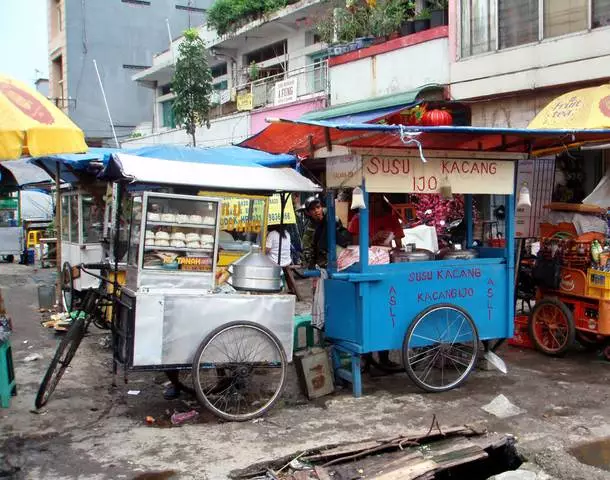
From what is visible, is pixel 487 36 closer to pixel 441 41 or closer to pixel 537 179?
pixel 441 41

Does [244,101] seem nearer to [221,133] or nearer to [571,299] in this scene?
[221,133]

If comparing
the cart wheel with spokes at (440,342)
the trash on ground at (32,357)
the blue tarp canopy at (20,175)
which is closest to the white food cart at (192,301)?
the cart wheel with spokes at (440,342)

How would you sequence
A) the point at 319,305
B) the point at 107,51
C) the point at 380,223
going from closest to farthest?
the point at 319,305 → the point at 380,223 → the point at 107,51

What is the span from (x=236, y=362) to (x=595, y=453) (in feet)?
9.12

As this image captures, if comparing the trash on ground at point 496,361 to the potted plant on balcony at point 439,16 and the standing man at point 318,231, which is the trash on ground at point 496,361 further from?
the potted plant on balcony at point 439,16

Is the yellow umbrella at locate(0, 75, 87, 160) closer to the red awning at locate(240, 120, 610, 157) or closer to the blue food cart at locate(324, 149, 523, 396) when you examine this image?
the red awning at locate(240, 120, 610, 157)

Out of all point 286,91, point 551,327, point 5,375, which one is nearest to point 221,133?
point 286,91

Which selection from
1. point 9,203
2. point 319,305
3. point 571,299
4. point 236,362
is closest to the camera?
point 236,362

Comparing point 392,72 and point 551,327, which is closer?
point 551,327

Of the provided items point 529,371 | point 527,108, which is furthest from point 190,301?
point 527,108

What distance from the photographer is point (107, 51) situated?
1163 inches

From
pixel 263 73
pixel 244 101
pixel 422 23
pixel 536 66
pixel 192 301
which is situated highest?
pixel 263 73

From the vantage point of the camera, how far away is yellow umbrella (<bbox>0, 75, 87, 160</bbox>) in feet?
13.4

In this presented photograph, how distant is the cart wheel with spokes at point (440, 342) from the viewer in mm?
5598
